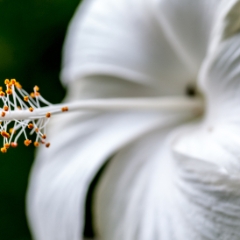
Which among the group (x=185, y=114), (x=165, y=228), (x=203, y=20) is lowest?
(x=165, y=228)

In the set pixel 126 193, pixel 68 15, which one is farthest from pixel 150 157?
pixel 68 15

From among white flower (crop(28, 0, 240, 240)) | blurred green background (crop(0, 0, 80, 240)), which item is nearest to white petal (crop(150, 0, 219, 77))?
white flower (crop(28, 0, 240, 240))

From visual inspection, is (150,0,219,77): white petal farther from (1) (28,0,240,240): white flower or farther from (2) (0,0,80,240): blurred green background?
(2) (0,0,80,240): blurred green background

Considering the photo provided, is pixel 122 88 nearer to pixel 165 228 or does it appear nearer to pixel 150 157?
pixel 150 157

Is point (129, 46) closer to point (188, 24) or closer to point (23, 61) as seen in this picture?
point (188, 24)

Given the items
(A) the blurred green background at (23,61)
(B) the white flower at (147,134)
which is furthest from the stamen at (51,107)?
(A) the blurred green background at (23,61)
